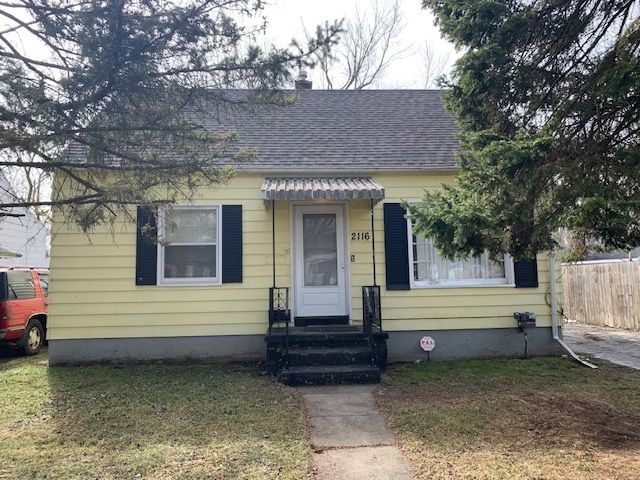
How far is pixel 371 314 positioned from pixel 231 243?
260 cm

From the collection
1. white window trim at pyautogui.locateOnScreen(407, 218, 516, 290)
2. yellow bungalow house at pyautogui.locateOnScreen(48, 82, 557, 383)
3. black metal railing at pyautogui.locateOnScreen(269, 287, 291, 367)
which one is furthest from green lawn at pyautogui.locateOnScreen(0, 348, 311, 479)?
white window trim at pyautogui.locateOnScreen(407, 218, 516, 290)

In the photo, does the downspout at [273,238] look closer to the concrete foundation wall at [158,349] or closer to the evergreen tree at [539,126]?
the concrete foundation wall at [158,349]

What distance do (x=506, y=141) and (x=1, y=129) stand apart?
4.12 meters

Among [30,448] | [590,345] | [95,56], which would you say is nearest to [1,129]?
[95,56]

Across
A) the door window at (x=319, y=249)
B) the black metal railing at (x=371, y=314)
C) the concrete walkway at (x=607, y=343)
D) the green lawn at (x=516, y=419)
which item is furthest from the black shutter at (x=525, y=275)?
the door window at (x=319, y=249)

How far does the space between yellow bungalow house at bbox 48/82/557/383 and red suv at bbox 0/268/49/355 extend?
184 cm

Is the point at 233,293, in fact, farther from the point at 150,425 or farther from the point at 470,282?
the point at 470,282

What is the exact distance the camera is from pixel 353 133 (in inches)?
343

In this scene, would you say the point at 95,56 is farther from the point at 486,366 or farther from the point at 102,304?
the point at 486,366

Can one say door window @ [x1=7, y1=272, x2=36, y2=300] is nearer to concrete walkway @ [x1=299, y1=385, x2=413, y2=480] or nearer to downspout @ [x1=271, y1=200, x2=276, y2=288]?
downspout @ [x1=271, y1=200, x2=276, y2=288]

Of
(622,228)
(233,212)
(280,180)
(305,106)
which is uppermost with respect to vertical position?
(305,106)

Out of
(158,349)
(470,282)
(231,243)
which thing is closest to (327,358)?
(231,243)

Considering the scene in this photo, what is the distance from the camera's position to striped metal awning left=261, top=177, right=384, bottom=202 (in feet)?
21.4

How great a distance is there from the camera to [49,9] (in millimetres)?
3404
